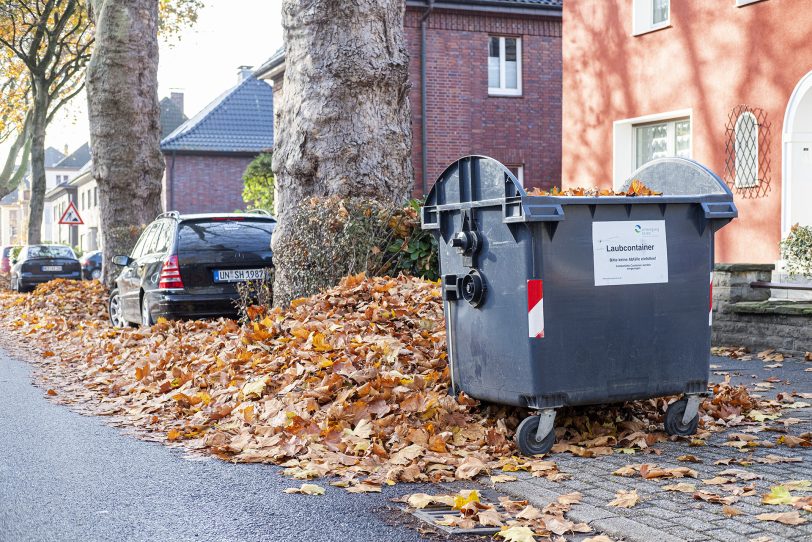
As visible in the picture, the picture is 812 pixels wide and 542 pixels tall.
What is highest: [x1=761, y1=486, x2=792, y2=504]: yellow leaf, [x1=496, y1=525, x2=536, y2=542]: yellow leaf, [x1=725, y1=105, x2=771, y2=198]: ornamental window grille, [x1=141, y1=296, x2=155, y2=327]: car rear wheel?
[x1=725, y1=105, x2=771, y2=198]: ornamental window grille

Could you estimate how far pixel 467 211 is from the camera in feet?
20.9

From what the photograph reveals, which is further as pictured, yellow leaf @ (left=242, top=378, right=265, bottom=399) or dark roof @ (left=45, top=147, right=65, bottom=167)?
dark roof @ (left=45, top=147, right=65, bottom=167)

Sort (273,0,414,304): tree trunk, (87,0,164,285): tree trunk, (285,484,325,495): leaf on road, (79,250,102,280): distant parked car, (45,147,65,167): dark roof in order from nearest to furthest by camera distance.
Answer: (285,484,325,495): leaf on road < (273,0,414,304): tree trunk < (87,0,164,285): tree trunk < (79,250,102,280): distant parked car < (45,147,65,167): dark roof

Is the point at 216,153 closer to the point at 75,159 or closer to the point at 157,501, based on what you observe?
the point at 157,501

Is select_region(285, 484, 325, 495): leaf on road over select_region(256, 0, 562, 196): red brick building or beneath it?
beneath

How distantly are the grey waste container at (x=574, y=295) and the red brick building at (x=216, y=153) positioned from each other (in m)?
39.2

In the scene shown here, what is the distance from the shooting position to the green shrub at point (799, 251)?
1286 centimetres

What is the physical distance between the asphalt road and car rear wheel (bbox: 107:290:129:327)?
8.00 m

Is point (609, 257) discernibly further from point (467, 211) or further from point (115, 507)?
point (115, 507)

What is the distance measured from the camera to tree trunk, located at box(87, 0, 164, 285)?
18.5 meters

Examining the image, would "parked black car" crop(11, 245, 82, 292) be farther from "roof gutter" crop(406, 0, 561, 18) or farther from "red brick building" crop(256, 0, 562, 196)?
"roof gutter" crop(406, 0, 561, 18)

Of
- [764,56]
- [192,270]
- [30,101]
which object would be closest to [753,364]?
[192,270]

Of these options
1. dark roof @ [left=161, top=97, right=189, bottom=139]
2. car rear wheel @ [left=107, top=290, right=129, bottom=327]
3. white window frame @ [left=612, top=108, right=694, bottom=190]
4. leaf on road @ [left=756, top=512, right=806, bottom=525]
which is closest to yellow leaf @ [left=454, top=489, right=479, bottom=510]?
leaf on road @ [left=756, top=512, right=806, bottom=525]

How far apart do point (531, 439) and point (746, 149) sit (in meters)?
11.2
